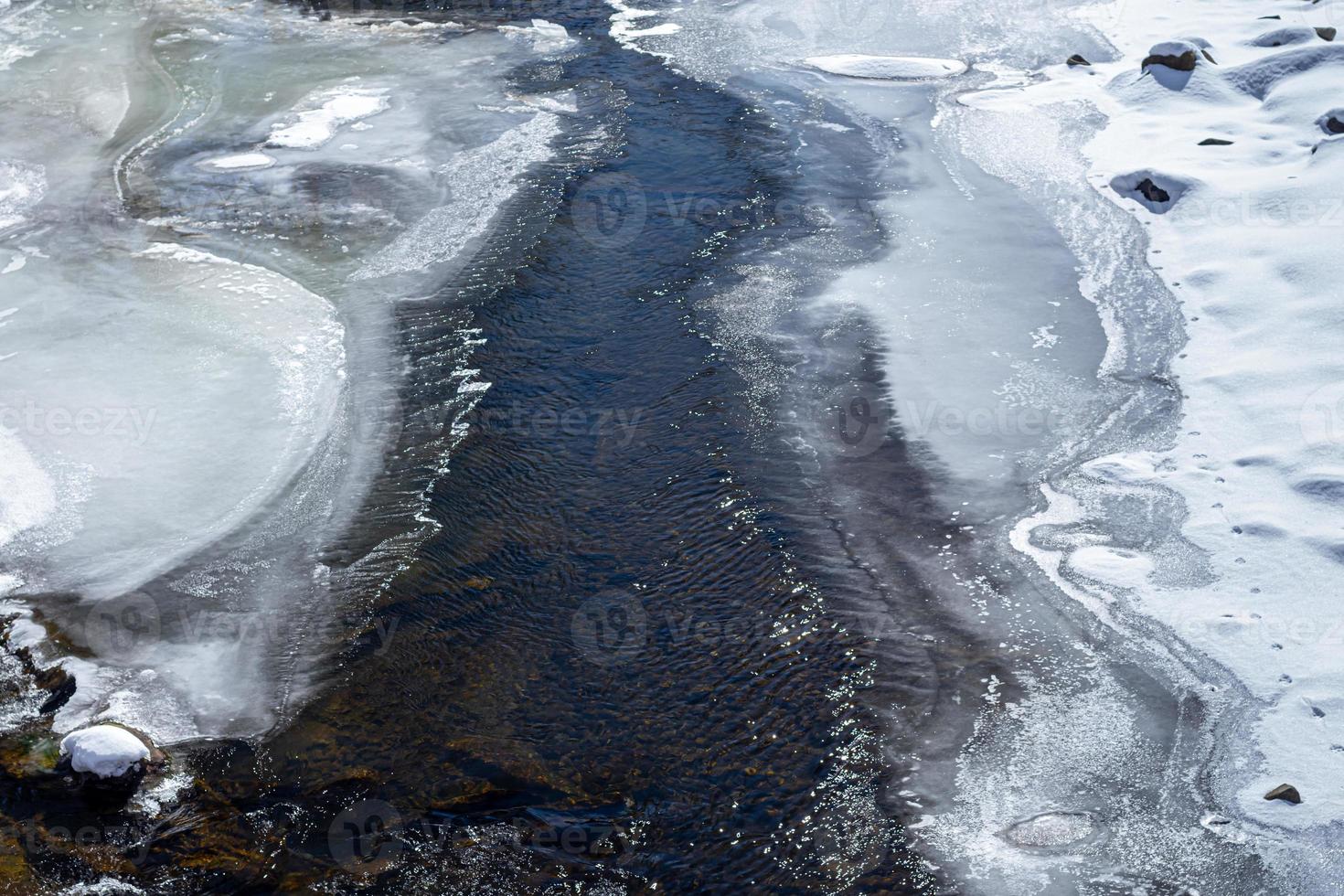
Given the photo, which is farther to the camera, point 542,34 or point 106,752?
point 542,34

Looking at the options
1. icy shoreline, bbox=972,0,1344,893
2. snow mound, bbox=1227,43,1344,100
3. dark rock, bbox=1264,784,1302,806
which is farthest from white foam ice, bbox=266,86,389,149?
dark rock, bbox=1264,784,1302,806

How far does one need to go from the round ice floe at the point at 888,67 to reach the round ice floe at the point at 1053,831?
8.59 m

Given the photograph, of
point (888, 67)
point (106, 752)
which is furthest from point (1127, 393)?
point (888, 67)

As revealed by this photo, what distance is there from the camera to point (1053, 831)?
14.9 ft

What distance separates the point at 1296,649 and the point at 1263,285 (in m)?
3.36

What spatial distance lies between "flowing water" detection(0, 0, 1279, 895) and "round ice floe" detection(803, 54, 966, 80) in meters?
0.37

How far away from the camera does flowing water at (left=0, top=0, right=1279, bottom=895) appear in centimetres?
466

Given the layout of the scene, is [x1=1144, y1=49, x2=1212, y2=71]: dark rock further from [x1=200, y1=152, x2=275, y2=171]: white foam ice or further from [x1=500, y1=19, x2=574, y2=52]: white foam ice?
[x1=200, y1=152, x2=275, y2=171]: white foam ice

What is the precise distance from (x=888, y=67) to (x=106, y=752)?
9741mm

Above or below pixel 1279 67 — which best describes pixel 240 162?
below

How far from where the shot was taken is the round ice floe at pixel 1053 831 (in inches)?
177

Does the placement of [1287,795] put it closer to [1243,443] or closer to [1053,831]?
[1053,831]

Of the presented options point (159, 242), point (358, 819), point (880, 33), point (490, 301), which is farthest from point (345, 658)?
point (880, 33)

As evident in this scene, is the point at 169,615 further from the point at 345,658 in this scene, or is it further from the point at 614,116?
the point at 614,116
